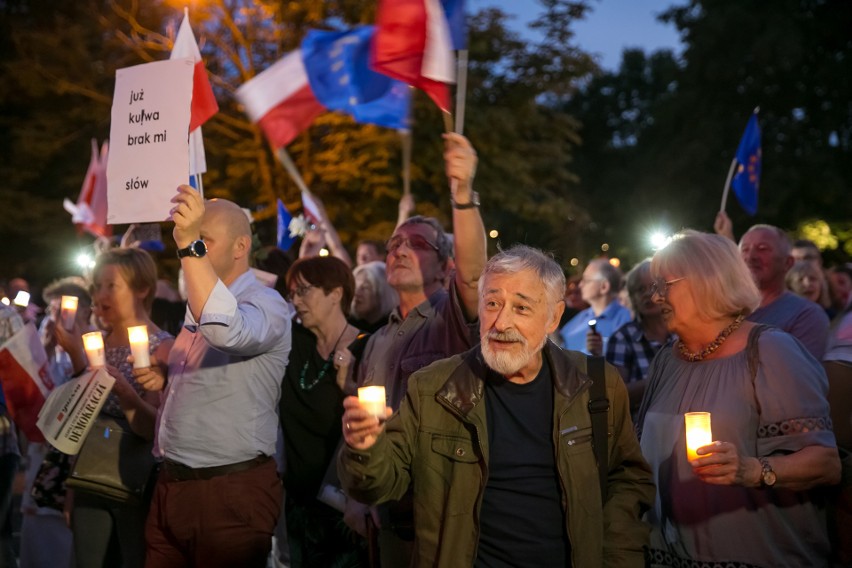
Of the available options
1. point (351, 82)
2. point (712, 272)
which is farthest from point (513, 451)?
point (351, 82)

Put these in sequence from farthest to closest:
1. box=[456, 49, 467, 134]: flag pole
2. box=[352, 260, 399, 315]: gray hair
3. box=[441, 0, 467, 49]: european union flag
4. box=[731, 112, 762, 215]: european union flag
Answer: box=[731, 112, 762, 215]: european union flag, box=[352, 260, 399, 315]: gray hair, box=[441, 0, 467, 49]: european union flag, box=[456, 49, 467, 134]: flag pole

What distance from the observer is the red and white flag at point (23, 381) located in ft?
19.8

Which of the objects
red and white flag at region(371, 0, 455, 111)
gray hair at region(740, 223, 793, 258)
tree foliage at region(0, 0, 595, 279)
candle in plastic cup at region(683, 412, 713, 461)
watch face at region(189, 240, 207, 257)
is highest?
tree foliage at region(0, 0, 595, 279)

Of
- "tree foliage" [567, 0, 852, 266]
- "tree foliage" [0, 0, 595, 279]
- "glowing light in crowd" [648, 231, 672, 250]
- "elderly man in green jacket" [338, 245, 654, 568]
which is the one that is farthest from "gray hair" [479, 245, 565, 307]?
"tree foliage" [567, 0, 852, 266]

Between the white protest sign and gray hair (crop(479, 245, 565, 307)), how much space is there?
63.3 inches

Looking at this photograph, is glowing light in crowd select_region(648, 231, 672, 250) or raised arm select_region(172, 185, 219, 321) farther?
glowing light in crowd select_region(648, 231, 672, 250)

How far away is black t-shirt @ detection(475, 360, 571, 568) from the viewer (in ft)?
12.3

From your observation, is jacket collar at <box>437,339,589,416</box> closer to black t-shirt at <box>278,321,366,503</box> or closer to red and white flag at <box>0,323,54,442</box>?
black t-shirt at <box>278,321,366,503</box>

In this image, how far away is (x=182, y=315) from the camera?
8.95 meters

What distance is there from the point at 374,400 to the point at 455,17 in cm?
334

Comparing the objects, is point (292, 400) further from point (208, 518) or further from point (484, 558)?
point (484, 558)

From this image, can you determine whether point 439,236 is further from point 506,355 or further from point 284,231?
point 284,231

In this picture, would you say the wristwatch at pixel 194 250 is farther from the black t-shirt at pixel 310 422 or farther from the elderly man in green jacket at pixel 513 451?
the black t-shirt at pixel 310 422

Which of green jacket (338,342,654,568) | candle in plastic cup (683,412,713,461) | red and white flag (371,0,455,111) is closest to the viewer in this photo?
candle in plastic cup (683,412,713,461)
